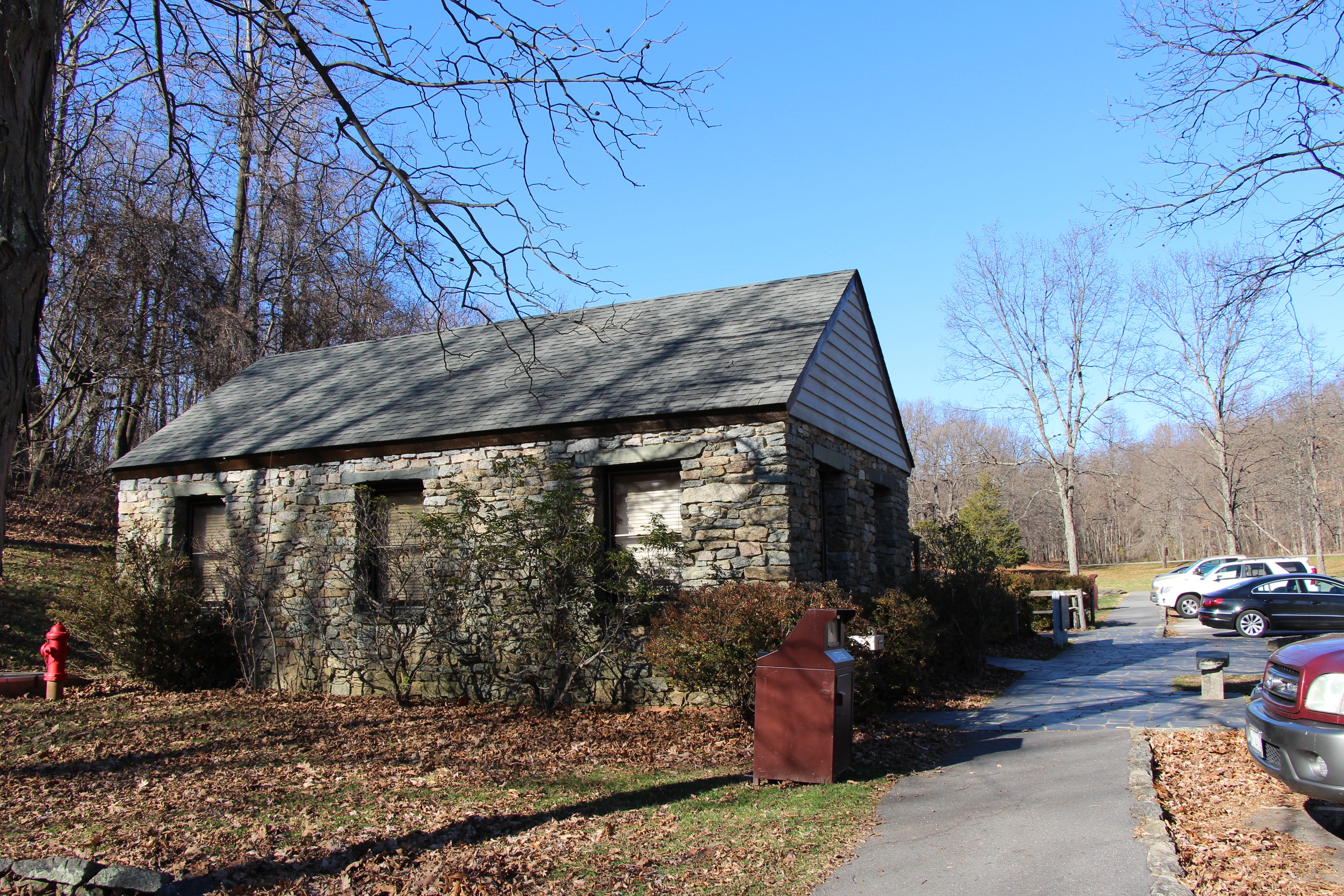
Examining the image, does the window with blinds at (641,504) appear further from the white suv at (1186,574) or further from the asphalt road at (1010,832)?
the white suv at (1186,574)

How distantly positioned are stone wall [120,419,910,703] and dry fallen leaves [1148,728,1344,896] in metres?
4.20

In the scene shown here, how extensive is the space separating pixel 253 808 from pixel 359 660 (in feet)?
19.9

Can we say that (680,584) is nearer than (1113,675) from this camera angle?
Yes

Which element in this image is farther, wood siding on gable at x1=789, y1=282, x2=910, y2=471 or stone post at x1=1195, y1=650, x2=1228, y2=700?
wood siding on gable at x1=789, y1=282, x2=910, y2=471

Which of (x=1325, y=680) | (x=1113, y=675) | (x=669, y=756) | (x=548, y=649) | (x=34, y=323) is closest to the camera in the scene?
(x=34, y=323)

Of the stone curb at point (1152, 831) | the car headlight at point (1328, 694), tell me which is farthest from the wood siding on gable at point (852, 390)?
the car headlight at point (1328, 694)

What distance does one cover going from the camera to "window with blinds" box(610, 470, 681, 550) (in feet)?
34.3

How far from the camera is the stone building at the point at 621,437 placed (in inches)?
394

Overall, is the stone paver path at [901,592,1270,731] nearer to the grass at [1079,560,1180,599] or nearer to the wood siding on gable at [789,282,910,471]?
the wood siding on gable at [789,282,910,471]

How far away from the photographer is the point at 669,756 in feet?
25.7

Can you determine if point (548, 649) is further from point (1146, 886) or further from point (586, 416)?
point (1146, 886)

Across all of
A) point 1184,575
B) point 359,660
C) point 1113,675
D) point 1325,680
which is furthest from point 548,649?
point 1184,575

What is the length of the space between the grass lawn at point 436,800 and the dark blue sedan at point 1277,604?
13.3 m

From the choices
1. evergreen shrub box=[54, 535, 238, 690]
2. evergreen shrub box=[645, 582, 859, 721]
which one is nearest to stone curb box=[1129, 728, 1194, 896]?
evergreen shrub box=[645, 582, 859, 721]
